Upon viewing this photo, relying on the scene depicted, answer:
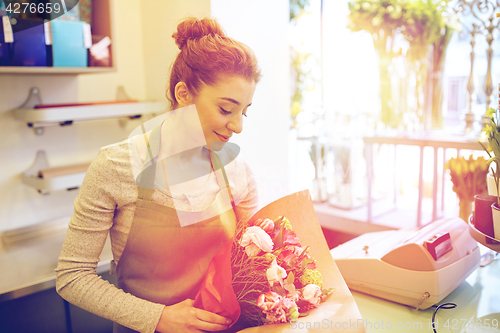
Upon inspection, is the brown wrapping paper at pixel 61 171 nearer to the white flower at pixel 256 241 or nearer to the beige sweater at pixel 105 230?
the beige sweater at pixel 105 230

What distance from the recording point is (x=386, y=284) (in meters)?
1.00

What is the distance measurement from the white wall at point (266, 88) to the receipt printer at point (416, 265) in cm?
57

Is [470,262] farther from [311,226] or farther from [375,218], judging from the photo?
[375,218]

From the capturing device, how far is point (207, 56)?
0.86 metres

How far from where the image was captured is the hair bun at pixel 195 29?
2.90 ft

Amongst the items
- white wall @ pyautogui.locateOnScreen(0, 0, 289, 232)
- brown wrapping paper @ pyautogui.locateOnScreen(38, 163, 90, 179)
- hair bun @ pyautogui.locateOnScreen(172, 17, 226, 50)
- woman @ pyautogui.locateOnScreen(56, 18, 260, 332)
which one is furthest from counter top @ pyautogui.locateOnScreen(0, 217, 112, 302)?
hair bun @ pyautogui.locateOnScreen(172, 17, 226, 50)

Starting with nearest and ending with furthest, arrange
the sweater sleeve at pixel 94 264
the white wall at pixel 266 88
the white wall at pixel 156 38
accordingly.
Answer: the sweater sleeve at pixel 94 264 → the white wall at pixel 266 88 → the white wall at pixel 156 38

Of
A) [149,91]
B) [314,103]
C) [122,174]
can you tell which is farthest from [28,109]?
[314,103]

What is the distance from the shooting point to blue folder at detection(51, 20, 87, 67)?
1475 mm

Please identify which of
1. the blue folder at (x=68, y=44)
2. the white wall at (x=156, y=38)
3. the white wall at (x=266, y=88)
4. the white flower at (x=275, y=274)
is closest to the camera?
the white flower at (x=275, y=274)

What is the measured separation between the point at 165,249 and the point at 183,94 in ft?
1.27

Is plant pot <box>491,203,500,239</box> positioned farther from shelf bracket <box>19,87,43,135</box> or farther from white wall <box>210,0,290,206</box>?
shelf bracket <box>19,87,43,135</box>

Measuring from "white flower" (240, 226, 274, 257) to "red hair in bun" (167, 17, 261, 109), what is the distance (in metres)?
0.37

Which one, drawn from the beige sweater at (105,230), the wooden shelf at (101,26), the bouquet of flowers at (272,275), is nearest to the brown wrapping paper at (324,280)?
the bouquet of flowers at (272,275)
